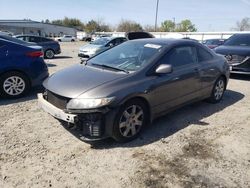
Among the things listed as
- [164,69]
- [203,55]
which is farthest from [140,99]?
[203,55]

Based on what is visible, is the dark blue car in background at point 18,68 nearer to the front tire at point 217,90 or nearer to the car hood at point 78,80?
the car hood at point 78,80

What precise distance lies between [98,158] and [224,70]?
4068 mm

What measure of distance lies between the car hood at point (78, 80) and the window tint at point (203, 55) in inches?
84.4

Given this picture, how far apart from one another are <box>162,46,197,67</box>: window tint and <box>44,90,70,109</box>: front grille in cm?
181

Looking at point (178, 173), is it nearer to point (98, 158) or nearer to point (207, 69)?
point (98, 158)

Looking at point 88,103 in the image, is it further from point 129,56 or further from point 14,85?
point 14,85

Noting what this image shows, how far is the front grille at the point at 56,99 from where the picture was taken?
383 centimetres

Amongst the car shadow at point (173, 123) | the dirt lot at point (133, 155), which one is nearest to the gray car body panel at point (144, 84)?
the car shadow at point (173, 123)

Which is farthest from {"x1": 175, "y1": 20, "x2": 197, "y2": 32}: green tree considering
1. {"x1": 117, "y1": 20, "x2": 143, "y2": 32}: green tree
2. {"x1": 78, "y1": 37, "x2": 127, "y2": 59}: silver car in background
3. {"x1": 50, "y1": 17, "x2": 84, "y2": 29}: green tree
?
{"x1": 78, "y1": 37, "x2": 127, "y2": 59}: silver car in background

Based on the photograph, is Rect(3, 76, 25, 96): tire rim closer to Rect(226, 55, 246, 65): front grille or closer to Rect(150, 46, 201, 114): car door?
Rect(150, 46, 201, 114): car door

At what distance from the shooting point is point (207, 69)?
5582 mm

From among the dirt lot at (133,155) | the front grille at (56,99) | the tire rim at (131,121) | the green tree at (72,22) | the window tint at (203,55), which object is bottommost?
the dirt lot at (133,155)

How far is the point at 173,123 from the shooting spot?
4918 millimetres

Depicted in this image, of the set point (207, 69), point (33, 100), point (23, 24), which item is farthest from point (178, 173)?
point (23, 24)
